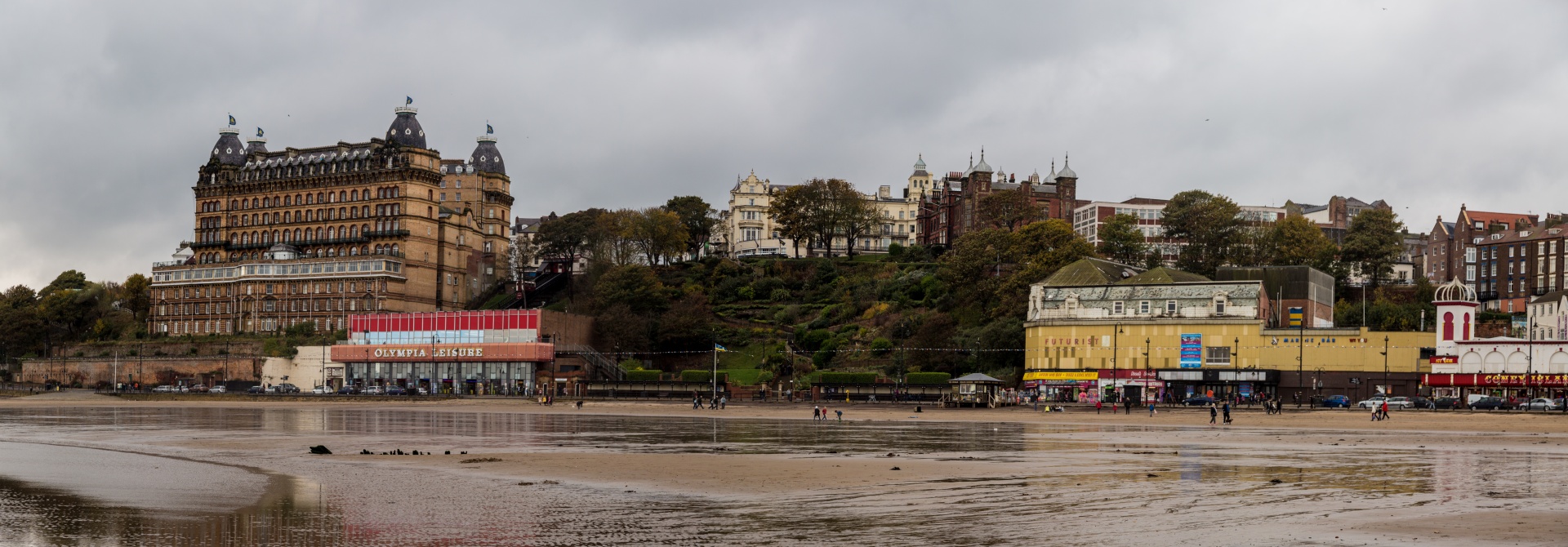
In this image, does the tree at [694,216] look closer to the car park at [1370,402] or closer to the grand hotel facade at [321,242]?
the grand hotel facade at [321,242]

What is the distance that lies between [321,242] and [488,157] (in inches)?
883

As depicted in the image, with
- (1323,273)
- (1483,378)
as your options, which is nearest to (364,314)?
(1323,273)

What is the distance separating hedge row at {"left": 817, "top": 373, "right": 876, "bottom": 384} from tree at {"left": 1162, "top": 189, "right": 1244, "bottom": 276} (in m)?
34.7

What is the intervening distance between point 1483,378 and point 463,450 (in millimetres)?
62938

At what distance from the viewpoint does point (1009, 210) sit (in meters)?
129

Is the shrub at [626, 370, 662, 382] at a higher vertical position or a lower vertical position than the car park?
lower

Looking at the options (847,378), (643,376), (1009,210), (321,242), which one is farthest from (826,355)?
(321,242)

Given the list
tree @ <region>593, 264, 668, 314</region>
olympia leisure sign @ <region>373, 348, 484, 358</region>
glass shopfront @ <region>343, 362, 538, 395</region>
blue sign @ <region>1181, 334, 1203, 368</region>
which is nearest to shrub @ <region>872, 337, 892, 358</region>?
blue sign @ <region>1181, 334, 1203, 368</region>

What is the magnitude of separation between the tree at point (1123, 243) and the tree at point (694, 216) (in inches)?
1907

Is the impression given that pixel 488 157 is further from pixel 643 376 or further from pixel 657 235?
pixel 643 376

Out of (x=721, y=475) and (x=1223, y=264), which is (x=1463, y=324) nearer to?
(x=1223, y=264)

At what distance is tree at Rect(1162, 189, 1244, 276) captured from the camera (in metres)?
112

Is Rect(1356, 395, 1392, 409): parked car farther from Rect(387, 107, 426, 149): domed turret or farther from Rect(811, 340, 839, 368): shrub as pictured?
Rect(387, 107, 426, 149): domed turret

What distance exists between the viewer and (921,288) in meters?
115
